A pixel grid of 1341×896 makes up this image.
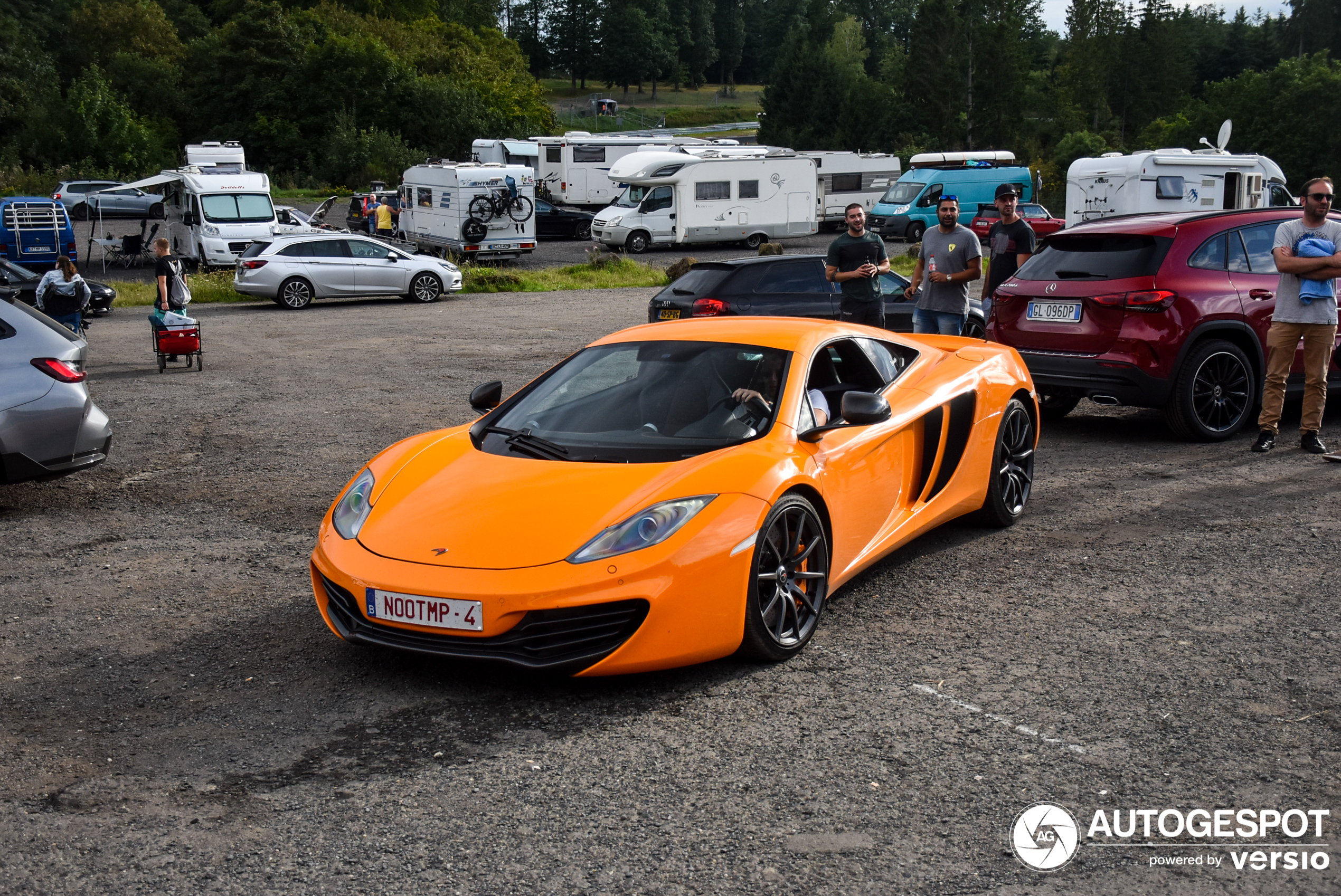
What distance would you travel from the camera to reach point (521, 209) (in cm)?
3238

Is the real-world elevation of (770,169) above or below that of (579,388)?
above

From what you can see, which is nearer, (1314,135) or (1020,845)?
(1020,845)

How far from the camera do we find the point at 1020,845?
3543mm

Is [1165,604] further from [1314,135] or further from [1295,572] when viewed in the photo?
[1314,135]

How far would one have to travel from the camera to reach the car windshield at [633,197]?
1455 inches

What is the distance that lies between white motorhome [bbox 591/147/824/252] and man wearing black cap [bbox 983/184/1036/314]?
81.8 ft

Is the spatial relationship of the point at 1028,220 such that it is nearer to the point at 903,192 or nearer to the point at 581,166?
the point at 903,192

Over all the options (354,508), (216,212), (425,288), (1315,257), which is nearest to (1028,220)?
(425,288)

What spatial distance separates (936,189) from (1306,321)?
33159 millimetres

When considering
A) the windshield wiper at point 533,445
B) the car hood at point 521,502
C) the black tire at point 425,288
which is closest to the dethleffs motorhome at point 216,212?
the black tire at point 425,288

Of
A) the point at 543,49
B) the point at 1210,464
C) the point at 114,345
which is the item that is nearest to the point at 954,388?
the point at 1210,464

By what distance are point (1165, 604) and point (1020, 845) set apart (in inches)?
103

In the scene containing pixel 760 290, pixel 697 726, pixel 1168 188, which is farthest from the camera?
pixel 1168 188

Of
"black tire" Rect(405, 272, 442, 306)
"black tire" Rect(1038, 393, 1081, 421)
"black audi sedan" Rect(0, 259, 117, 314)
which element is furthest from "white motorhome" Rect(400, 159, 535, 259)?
"black tire" Rect(1038, 393, 1081, 421)
